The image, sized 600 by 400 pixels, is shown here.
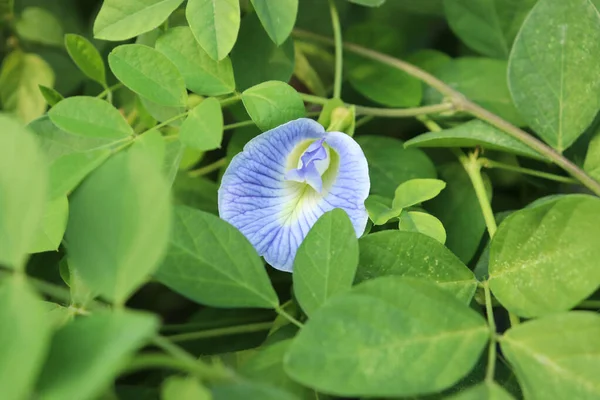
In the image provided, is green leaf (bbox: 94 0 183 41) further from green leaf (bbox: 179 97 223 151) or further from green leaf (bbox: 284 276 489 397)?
green leaf (bbox: 284 276 489 397)

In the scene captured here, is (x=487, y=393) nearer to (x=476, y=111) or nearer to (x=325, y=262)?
(x=325, y=262)

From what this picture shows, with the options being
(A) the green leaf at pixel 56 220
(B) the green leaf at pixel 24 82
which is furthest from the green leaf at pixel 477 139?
(B) the green leaf at pixel 24 82

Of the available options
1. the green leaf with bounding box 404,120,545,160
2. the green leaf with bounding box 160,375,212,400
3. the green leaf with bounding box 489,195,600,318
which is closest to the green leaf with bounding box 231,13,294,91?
the green leaf with bounding box 404,120,545,160

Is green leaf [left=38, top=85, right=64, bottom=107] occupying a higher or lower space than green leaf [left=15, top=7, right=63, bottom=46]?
lower

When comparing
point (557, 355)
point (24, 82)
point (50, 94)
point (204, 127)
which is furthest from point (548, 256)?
point (24, 82)

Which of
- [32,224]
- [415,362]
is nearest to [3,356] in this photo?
[32,224]

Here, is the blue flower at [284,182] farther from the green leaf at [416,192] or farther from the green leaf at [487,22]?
the green leaf at [487,22]

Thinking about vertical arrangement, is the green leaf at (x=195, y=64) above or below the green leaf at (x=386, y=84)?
above
